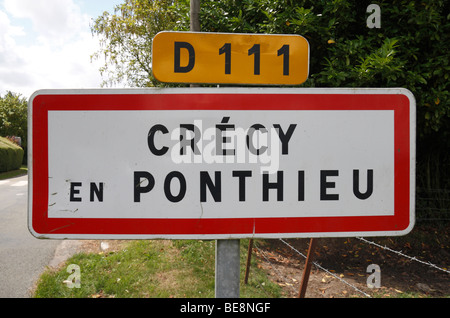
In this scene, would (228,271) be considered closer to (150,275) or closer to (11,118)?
(150,275)

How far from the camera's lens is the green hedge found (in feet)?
66.3

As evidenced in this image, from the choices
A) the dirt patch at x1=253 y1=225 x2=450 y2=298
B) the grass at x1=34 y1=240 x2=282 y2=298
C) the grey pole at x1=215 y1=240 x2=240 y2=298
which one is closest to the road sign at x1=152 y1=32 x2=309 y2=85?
the grey pole at x1=215 y1=240 x2=240 y2=298

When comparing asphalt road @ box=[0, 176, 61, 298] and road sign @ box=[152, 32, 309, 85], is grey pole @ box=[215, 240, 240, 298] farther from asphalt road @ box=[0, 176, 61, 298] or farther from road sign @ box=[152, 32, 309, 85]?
asphalt road @ box=[0, 176, 61, 298]

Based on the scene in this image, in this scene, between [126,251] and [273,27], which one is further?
[126,251]

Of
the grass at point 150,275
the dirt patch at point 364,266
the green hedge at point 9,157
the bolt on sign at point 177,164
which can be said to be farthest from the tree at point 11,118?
the bolt on sign at point 177,164

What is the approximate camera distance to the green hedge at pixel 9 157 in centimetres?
2020

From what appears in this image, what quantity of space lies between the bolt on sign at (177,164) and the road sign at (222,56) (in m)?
0.08

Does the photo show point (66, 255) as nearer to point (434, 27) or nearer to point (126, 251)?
point (126, 251)

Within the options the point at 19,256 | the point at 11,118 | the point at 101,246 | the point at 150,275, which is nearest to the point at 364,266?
the point at 150,275

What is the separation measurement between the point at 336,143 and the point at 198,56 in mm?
648

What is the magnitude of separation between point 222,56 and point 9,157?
25762 millimetres

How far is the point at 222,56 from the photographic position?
1162mm

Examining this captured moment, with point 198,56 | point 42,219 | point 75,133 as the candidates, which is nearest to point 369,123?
point 198,56

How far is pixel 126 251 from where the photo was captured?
458 centimetres
